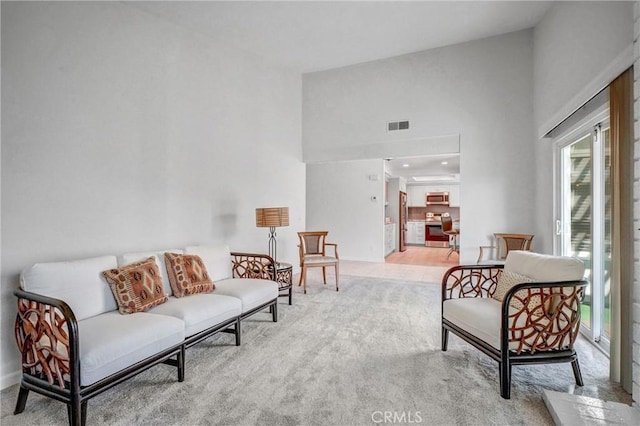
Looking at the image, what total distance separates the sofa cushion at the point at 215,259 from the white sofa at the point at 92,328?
423 mm

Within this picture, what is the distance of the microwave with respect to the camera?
1163 centimetres

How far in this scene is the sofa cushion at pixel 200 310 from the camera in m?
2.39

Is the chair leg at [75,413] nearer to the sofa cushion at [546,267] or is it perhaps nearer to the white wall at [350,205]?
the sofa cushion at [546,267]

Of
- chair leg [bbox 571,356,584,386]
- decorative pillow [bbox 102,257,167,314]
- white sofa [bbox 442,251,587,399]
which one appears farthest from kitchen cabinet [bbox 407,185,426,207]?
decorative pillow [bbox 102,257,167,314]

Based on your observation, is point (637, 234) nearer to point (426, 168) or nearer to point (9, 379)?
point (9, 379)

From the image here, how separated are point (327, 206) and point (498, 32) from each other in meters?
4.89

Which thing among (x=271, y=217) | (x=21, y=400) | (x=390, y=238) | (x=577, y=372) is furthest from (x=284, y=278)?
(x=390, y=238)

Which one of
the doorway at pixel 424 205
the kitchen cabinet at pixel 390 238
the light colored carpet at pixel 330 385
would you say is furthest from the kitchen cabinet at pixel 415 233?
the light colored carpet at pixel 330 385

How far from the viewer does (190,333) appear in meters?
2.38

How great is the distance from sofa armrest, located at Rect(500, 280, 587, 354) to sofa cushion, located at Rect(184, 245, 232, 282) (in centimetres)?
263

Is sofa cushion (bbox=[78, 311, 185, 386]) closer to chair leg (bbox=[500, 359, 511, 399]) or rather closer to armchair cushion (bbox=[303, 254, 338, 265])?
chair leg (bbox=[500, 359, 511, 399])

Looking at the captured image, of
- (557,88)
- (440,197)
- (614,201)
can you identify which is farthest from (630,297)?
(440,197)

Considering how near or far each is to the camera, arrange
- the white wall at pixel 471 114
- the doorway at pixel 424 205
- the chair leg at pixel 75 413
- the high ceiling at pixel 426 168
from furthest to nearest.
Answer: the doorway at pixel 424 205 → the high ceiling at pixel 426 168 → the white wall at pixel 471 114 → the chair leg at pixel 75 413

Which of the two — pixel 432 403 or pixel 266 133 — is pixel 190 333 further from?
pixel 266 133
